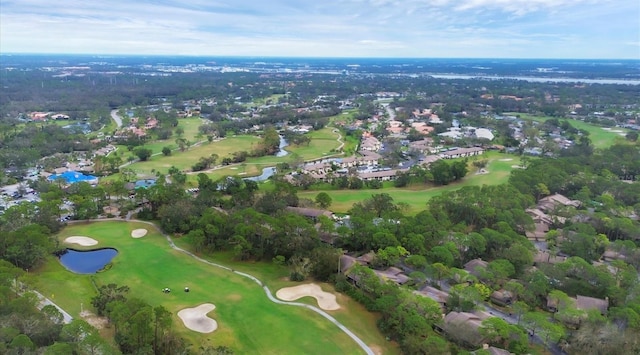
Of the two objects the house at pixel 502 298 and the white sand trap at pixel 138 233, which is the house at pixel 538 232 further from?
the white sand trap at pixel 138 233

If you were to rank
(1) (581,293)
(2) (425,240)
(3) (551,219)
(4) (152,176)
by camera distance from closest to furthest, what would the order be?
1. (1) (581,293)
2. (2) (425,240)
3. (3) (551,219)
4. (4) (152,176)

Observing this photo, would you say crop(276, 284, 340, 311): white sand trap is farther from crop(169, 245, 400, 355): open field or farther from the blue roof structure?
the blue roof structure

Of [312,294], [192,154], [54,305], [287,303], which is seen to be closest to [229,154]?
[192,154]

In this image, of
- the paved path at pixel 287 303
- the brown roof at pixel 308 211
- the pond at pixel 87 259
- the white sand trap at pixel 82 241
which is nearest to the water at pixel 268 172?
the brown roof at pixel 308 211

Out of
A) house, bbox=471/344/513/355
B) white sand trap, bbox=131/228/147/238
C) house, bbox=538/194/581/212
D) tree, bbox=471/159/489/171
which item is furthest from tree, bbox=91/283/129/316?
tree, bbox=471/159/489/171

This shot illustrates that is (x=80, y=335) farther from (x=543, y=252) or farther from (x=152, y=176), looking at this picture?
(x=152, y=176)

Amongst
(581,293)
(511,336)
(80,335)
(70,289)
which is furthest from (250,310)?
(581,293)
